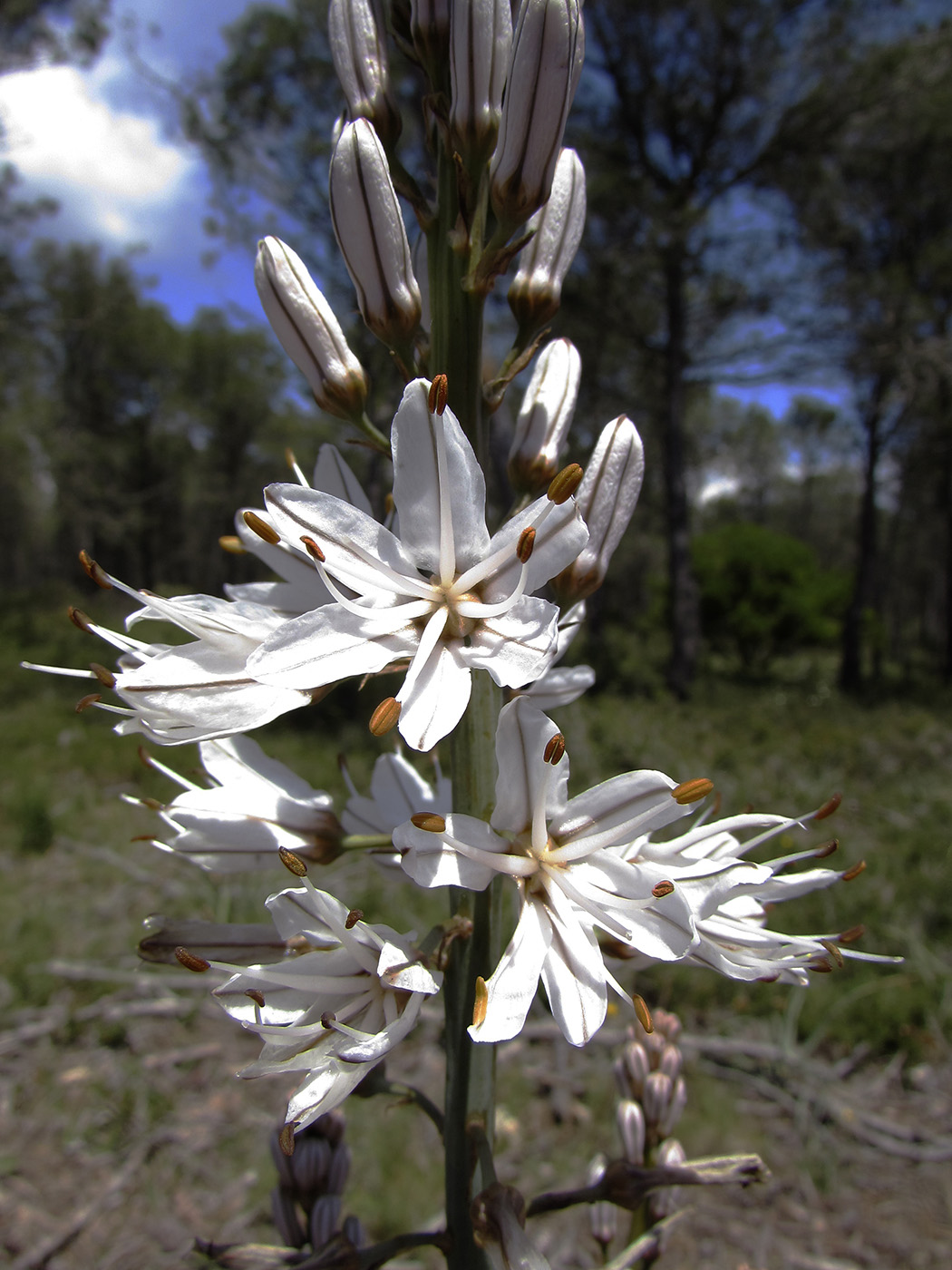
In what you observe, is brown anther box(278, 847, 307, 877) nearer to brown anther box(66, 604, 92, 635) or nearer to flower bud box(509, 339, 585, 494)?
brown anther box(66, 604, 92, 635)

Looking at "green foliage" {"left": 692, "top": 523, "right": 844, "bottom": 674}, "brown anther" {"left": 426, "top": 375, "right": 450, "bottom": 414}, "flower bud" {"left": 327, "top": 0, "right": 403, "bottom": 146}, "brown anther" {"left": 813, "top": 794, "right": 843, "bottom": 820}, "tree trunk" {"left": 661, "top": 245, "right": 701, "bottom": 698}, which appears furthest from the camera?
"green foliage" {"left": 692, "top": 523, "right": 844, "bottom": 674}

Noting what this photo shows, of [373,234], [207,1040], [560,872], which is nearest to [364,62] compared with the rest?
[373,234]

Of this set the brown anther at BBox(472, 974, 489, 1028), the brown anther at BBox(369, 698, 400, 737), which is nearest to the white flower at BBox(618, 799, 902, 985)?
the brown anther at BBox(472, 974, 489, 1028)

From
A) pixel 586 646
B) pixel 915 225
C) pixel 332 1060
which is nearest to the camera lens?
pixel 332 1060

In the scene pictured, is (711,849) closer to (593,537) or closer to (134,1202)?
(593,537)

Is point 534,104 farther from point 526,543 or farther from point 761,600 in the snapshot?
point 761,600

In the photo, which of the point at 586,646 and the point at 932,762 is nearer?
the point at 932,762

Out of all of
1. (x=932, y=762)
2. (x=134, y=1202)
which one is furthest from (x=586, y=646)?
(x=134, y=1202)
